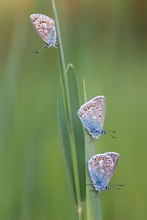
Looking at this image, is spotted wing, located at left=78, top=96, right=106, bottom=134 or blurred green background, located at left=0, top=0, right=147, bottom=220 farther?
blurred green background, located at left=0, top=0, right=147, bottom=220

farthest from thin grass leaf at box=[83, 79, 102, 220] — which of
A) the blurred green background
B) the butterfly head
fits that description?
the blurred green background

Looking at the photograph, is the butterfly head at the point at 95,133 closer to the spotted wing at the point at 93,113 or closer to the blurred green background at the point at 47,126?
the spotted wing at the point at 93,113

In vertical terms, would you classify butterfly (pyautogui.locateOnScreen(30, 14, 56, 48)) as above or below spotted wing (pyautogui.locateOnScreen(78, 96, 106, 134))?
above

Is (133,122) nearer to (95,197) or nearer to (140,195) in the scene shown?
(140,195)

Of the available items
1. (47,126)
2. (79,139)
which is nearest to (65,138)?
(79,139)

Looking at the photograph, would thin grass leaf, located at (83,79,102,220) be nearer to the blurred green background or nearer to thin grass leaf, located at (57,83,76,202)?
thin grass leaf, located at (57,83,76,202)

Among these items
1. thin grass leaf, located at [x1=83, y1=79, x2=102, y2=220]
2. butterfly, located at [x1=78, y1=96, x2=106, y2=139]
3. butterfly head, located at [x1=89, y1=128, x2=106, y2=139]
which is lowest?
thin grass leaf, located at [x1=83, y1=79, x2=102, y2=220]
